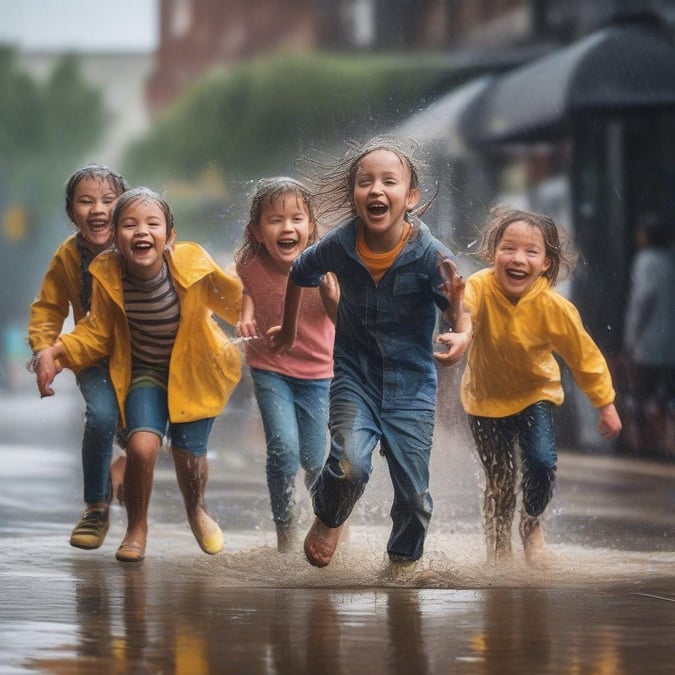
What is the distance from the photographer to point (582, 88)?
15.7 meters

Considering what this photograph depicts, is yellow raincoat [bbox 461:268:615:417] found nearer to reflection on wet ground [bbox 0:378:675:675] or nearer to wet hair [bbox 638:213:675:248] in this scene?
reflection on wet ground [bbox 0:378:675:675]

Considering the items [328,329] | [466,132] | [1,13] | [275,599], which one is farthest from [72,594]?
[1,13]

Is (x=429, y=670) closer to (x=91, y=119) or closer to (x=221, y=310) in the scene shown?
(x=221, y=310)

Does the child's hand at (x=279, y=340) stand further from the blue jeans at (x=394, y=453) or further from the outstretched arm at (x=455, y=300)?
the outstretched arm at (x=455, y=300)

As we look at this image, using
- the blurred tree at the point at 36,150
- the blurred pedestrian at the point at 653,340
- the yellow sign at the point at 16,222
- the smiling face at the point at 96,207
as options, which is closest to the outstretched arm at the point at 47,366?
the smiling face at the point at 96,207

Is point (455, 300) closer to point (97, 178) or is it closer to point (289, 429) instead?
point (289, 429)

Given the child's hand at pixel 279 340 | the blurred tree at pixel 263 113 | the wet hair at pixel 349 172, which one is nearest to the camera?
the wet hair at pixel 349 172

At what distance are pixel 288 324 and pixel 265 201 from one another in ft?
2.09

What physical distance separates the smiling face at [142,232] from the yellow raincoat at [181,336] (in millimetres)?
104

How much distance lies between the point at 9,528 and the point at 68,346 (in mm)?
1732

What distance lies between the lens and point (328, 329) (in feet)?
27.7

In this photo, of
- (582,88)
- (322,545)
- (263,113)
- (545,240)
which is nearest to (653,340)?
(582,88)

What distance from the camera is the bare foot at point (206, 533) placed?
26.6 feet

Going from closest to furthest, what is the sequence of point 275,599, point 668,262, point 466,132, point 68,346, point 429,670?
point 429,670
point 275,599
point 68,346
point 668,262
point 466,132
